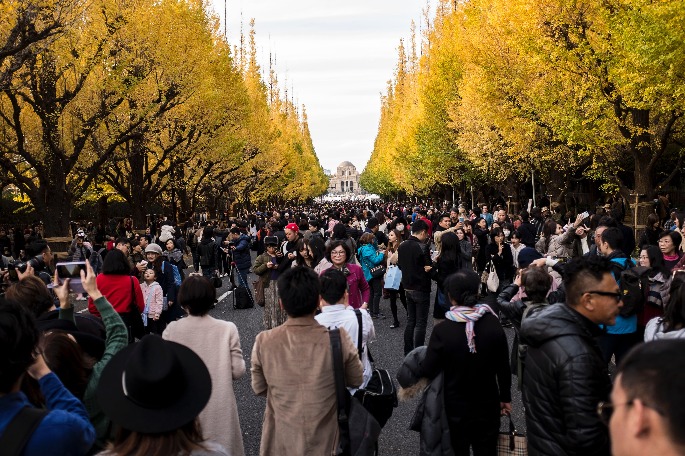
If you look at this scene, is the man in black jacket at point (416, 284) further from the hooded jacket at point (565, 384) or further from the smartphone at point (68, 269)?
the hooded jacket at point (565, 384)

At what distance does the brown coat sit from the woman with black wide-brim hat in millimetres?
1119

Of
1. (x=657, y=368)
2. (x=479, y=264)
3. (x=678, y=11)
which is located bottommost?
(x=479, y=264)

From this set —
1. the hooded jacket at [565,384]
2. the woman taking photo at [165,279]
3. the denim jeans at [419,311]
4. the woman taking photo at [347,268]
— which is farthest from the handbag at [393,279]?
the hooded jacket at [565,384]

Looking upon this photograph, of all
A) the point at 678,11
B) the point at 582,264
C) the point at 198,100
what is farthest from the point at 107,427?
the point at 198,100

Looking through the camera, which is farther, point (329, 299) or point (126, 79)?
point (126, 79)

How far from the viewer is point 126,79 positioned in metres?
18.4

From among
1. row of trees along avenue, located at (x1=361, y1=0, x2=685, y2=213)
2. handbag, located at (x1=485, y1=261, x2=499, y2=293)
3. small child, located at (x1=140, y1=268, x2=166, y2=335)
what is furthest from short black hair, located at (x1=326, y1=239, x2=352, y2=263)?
row of trees along avenue, located at (x1=361, y1=0, x2=685, y2=213)

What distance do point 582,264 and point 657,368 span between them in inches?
Result: 63.4

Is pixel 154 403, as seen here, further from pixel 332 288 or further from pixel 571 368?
pixel 332 288

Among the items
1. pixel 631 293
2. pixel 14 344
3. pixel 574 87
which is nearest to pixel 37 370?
pixel 14 344

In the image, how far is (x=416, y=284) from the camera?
7219 mm

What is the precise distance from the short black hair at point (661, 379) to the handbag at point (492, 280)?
25.6 feet

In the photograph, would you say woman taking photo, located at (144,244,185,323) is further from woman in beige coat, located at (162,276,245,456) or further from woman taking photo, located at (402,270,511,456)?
woman taking photo, located at (402,270,511,456)

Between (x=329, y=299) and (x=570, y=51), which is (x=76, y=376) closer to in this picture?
(x=329, y=299)
